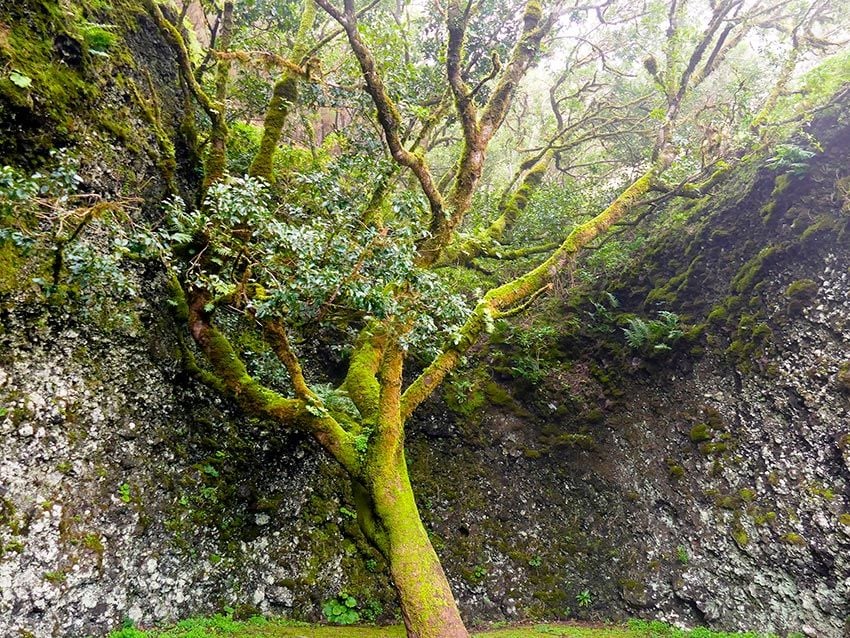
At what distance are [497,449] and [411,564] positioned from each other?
419cm

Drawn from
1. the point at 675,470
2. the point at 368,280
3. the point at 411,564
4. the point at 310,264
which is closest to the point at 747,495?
the point at 675,470

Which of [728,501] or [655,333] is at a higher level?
[655,333]

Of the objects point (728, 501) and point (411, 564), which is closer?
point (411, 564)

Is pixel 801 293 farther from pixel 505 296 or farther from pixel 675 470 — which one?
pixel 505 296

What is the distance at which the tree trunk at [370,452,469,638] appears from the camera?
4016 mm

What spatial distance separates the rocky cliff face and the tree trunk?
8.43 ft

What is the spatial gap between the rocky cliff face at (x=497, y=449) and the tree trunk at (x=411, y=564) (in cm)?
257

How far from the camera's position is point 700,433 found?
729 cm

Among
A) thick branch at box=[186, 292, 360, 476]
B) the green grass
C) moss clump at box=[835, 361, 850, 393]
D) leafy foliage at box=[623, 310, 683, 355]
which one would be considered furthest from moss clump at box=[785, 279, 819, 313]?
thick branch at box=[186, 292, 360, 476]

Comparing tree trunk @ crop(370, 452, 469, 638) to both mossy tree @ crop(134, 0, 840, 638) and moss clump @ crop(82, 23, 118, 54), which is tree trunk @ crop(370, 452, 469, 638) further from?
moss clump @ crop(82, 23, 118, 54)

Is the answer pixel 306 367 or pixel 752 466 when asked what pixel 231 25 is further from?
pixel 752 466

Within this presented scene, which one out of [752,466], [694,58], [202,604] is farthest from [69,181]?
[694,58]

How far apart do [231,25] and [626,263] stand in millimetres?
8772

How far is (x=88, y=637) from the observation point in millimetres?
4359
